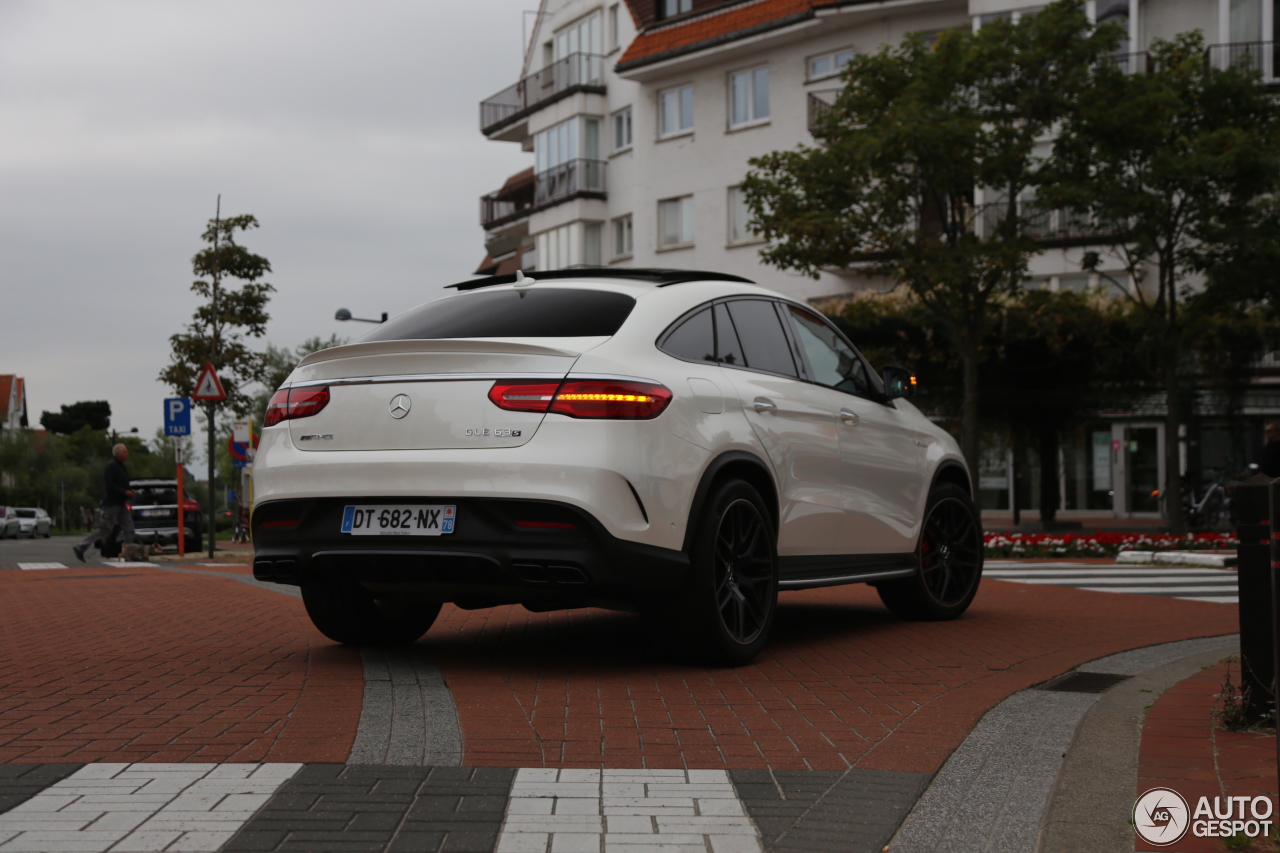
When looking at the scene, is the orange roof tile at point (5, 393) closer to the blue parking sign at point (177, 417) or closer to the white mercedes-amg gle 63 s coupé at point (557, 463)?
the blue parking sign at point (177, 417)

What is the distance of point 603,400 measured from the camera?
6109mm

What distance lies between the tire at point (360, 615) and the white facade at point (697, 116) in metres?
27.0

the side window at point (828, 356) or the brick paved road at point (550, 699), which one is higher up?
the side window at point (828, 356)

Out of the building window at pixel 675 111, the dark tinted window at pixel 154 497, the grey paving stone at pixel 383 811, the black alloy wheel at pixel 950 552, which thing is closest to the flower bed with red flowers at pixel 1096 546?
the black alloy wheel at pixel 950 552

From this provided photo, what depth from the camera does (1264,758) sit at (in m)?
4.71

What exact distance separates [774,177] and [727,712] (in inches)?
751

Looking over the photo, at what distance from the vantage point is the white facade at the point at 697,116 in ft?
117

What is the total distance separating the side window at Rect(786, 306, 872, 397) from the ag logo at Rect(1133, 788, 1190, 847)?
4043 millimetres

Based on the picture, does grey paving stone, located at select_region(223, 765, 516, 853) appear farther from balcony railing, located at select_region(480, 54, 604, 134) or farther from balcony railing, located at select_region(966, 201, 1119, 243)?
balcony railing, located at select_region(480, 54, 604, 134)

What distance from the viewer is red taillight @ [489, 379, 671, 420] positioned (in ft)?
20.0

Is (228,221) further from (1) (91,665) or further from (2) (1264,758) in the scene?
(2) (1264,758)

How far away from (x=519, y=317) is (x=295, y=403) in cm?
109

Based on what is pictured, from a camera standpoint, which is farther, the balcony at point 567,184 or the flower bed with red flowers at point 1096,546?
the balcony at point 567,184

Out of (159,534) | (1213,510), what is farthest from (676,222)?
(1213,510)
